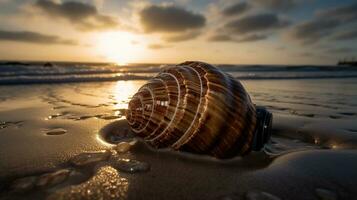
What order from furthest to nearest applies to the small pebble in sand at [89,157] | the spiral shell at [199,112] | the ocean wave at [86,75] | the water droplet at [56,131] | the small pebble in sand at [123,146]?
the ocean wave at [86,75] < the water droplet at [56,131] < the small pebble in sand at [123,146] < the small pebble in sand at [89,157] < the spiral shell at [199,112]

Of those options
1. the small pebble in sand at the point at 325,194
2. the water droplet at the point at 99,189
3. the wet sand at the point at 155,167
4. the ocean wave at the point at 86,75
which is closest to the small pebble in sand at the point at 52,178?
the wet sand at the point at 155,167

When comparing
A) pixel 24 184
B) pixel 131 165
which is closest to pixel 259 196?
pixel 131 165

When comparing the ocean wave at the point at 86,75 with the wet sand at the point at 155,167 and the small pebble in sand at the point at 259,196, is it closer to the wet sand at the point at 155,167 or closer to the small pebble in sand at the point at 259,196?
the wet sand at the point at 155,167

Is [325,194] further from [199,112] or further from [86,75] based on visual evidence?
[86,75]

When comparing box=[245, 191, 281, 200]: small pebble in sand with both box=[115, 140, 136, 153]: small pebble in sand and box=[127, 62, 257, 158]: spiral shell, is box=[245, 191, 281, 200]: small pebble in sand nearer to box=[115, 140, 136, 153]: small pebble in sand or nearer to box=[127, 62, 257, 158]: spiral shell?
box=[127, 62, 257, 158]: spiral shell

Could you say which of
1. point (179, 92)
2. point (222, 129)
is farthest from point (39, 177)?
point (222, 129)
